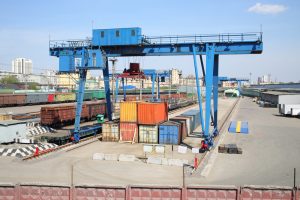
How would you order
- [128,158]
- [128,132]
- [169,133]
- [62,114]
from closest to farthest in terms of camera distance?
[128,158] < [169,133] < [128,132] < [62,114]

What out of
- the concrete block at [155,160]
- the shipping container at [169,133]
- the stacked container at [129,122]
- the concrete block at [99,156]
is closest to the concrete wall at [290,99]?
the shipping container at [169,133]

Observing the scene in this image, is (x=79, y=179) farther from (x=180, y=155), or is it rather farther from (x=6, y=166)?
(x=180, y=155)

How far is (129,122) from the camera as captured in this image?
3175 cm

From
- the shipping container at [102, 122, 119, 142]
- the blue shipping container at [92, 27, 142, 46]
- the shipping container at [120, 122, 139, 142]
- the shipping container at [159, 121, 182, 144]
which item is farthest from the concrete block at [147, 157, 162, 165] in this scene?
the blue shipping container at [92, 27, 142, 46]

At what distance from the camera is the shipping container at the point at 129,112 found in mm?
31719

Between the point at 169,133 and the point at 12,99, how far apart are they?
53921mm

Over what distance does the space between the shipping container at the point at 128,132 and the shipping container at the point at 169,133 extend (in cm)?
263

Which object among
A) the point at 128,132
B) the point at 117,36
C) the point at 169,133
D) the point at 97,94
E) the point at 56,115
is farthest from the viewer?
the point at 97,94

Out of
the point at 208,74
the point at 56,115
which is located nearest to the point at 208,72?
the point at 208,74

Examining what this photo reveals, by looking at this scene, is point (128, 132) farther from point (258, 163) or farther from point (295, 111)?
point (295, 111)

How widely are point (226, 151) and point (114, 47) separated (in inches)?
604

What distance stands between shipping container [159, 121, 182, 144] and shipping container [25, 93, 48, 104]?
5629 centimetres

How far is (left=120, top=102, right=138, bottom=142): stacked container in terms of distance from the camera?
104ft

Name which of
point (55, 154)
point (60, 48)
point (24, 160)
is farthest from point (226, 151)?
point (60, 48)
